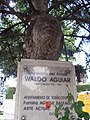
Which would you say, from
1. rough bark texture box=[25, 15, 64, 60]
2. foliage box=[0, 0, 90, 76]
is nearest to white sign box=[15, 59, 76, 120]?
rough bark texture box=[25, 15, 64, 60]

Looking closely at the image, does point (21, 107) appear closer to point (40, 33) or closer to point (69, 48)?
point (40, 33)

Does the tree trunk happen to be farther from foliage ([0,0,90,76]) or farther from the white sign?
foliage ([0,0,90,76])

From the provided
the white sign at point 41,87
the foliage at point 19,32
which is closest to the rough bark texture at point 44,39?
the white sign at point 41,87

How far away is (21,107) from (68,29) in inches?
135

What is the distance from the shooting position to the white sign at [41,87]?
258cm

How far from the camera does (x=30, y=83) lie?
2689 mm

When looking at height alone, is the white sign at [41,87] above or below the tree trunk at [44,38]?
below

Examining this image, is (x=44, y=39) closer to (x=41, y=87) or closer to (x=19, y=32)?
(x=41, y=87)

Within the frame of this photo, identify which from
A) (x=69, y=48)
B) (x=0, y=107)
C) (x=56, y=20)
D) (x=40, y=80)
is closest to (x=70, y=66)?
(x=40, y=80)

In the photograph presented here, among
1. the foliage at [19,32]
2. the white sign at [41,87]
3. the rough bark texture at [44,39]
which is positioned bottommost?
the white sign at [41,87]

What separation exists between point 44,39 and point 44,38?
0.01 m

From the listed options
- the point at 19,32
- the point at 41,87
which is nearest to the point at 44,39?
the point at 41,87

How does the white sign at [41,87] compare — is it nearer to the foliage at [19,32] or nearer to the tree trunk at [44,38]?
the tree trunk at [44,38]

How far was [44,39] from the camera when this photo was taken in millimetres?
2996
